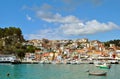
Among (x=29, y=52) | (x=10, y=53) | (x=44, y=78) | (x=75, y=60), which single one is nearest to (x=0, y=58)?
(x=10, y=53)

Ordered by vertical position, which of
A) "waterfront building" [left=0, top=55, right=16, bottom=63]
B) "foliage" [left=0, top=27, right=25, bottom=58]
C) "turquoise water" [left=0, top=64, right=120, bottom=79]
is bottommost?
"turquoise water" [left=0, top=64, right=120, bottom=79]

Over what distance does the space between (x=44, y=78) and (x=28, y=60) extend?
4229 inches

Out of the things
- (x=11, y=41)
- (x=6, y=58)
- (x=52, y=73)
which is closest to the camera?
(x=52, y=73)

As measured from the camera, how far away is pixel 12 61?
511 ft

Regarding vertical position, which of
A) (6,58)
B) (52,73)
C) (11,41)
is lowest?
(52,73)

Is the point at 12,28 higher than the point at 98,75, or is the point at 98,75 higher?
the point at 12,28

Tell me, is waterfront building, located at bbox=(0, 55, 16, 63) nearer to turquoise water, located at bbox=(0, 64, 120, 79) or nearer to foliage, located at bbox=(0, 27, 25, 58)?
foliage, located at bbox=(0, 27, 25, 58)

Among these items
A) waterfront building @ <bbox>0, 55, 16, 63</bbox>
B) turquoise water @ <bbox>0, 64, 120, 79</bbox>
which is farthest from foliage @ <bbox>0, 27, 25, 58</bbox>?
turquoise water @ <bbox>0, 64, 120, 79</bbox>

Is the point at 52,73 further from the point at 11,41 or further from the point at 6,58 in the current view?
the point at 11,41

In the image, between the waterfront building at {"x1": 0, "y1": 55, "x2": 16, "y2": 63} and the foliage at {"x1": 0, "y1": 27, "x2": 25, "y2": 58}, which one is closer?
the waterfront building at {"x1": 0, "y1": 55, "x2": 16, "y2": 63}

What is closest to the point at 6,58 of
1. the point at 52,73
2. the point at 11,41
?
the point at 11,41

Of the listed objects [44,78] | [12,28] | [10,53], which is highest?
[12,28]

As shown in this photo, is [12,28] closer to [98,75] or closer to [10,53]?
[10,53]

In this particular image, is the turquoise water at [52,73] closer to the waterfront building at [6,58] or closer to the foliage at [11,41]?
the waterfront building at [6,58]
